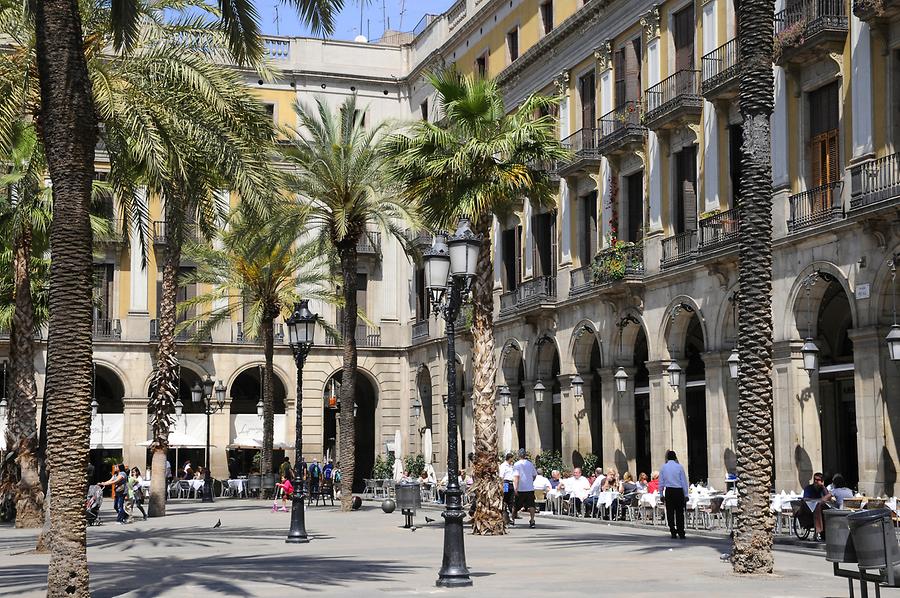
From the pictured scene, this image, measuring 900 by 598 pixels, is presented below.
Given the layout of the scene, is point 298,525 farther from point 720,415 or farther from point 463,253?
point 720,415

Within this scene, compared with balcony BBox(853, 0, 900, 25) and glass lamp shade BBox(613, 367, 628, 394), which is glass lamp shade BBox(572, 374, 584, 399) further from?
balcony BBox(853, 0, 900, 25)

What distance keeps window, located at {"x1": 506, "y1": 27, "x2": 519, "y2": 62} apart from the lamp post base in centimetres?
2561

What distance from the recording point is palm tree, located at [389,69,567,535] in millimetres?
24234

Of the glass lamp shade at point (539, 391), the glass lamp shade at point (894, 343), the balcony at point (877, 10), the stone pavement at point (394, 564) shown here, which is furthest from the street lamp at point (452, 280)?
the glass lamp shade at point (539, 391)

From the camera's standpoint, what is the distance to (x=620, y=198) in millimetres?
36500

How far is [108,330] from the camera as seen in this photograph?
5125 cm

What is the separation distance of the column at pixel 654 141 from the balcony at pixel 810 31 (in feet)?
20.9

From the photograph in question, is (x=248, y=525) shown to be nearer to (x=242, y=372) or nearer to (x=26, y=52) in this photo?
(x=26, y=52)

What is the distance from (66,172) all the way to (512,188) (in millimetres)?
12868

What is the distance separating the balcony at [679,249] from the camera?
106 ft

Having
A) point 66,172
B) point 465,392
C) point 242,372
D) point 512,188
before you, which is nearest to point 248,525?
point 512,188

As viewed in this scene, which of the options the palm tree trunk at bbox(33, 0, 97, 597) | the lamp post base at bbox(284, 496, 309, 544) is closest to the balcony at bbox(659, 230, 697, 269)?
the lamp post base at bbox(284, 496, 309, 544)

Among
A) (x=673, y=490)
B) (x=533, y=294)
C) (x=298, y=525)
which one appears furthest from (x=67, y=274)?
(x=533, y=294)

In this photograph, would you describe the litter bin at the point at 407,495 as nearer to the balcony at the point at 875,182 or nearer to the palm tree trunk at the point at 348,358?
the palm tree trunk at the point at 348,358
